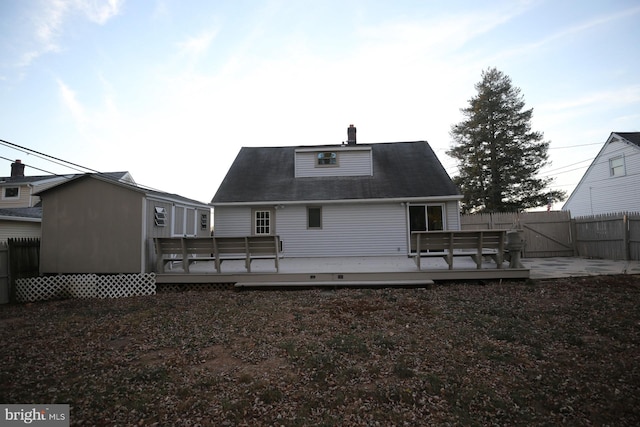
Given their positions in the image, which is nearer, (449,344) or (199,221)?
(449,344)

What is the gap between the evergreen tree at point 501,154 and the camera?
76.3 ft

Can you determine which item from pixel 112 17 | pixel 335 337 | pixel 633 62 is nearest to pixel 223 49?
pixel 112 17

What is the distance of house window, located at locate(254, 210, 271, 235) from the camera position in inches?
508

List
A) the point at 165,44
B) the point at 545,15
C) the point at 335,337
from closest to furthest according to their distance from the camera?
the point at 335,337 < the point at 545,15 < the point at 165,44

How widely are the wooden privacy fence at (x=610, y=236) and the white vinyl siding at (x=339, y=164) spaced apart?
10.2 metres

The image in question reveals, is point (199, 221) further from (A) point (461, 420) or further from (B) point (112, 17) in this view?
(A) point (461, 420)

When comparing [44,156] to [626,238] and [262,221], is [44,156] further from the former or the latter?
[626,238]

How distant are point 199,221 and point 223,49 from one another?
7.45m

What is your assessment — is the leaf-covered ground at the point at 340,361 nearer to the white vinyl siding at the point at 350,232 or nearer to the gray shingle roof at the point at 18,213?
the white vinyl siding at the point at 350,232

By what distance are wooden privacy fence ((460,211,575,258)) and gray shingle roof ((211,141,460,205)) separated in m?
5.20

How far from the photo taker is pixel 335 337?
455 cm

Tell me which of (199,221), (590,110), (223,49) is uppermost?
(223,49)

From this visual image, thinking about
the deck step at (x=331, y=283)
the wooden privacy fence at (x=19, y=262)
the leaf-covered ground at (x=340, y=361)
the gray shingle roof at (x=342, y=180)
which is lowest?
the leaf-covered ground at (x=340, y=361)

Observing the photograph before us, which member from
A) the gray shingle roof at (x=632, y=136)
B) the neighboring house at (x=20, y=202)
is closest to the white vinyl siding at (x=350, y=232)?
the neighboring house at (x=20, y=202)
